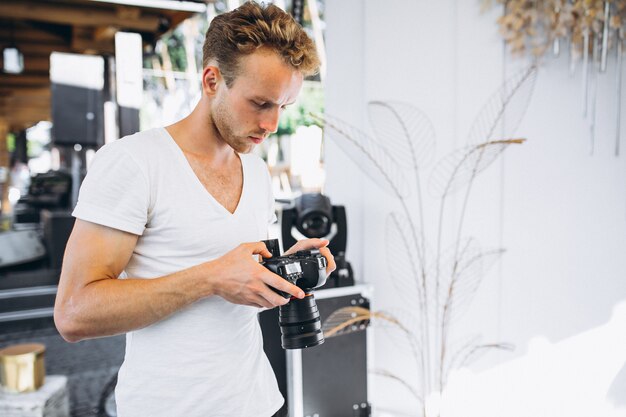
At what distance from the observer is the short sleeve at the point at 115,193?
0.87 m

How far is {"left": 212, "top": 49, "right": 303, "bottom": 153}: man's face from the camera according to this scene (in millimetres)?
1022

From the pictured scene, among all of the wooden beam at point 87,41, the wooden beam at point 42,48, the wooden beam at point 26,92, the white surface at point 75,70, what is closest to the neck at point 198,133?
the white surface at point 75,70

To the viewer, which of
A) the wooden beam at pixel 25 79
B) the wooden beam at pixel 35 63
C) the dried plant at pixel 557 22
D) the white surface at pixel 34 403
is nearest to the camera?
the dried plant at pixel 557 22

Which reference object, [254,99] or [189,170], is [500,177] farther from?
[189,170]

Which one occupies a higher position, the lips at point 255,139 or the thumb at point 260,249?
the lips at point 255,139

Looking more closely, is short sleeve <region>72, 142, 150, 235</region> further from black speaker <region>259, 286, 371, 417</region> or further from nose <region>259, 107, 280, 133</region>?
black speaker <region>259, 286, 371, 417</region>

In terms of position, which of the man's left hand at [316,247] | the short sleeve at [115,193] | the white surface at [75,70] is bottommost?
the man's left hand at [316,247]

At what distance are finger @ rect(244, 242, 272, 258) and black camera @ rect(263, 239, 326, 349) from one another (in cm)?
2

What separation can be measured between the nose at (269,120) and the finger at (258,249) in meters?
0.25

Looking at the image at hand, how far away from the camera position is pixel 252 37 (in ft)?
3.28

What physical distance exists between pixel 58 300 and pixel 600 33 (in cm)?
233

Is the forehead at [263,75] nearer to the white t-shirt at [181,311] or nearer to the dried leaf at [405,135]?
the white t-shirt at [181,311]

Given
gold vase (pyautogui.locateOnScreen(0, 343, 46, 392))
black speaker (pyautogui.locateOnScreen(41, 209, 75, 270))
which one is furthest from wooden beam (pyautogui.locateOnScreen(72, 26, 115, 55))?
gold vase (pyautogui.locateOnScreen(0, 343, 46, 392))

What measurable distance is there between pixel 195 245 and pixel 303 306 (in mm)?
264
